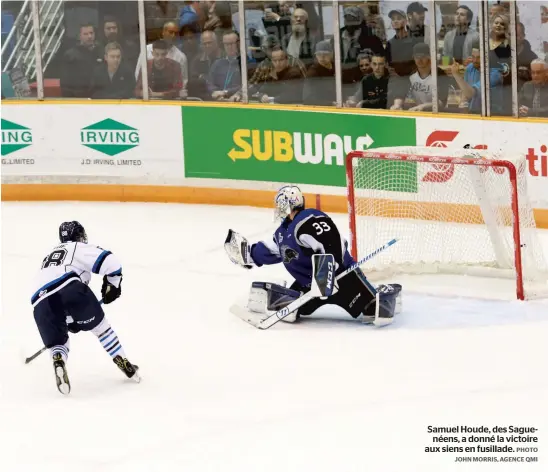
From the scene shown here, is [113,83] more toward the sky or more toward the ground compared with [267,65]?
more toward the ground

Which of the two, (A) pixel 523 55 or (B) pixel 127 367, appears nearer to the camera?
(B) pixel 127 367

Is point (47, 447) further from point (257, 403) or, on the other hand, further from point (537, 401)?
point (537, 401)

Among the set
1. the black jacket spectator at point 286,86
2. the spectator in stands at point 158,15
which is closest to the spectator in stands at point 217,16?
the spectator in stands at point 158,15

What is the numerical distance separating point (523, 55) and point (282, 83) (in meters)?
2.05

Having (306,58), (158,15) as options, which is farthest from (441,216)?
(158,15)

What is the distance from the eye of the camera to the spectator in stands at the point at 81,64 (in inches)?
429

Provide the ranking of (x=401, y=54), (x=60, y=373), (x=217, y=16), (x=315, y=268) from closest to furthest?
(x=60, y=373) → (x=315, y=268) → (x=401, y=54) → (x=217, y=16)

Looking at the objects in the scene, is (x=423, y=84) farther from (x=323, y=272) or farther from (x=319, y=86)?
(x=323, y=272)

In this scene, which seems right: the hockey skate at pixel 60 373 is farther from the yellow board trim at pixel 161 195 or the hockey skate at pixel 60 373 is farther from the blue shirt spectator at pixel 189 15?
the blue shirt spectator at pixel 189 15

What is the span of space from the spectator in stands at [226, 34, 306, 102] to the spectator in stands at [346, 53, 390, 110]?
0.53 metres

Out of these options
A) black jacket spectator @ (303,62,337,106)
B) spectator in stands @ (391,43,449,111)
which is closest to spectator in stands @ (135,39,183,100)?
black jacket spectator @ (303,62,337,106)

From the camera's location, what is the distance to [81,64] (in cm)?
1099

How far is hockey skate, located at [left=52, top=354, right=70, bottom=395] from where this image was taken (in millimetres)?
6223

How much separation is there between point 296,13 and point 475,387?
183 inches
